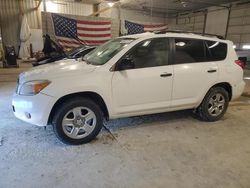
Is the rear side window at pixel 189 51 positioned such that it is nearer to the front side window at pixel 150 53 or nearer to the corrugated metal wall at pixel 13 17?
the front side window at pixel 150 53

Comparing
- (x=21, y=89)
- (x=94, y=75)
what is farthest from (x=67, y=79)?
(x=21, y=89)

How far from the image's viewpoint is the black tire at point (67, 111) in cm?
296

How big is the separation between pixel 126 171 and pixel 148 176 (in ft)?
0.87

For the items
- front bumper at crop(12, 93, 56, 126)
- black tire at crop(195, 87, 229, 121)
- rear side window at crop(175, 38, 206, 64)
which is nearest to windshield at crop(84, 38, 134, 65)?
rear side window at crop(175, 38, 206, 64)

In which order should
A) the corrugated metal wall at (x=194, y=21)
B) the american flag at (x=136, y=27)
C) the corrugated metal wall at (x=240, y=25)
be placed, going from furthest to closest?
the corrugated metal wall at (x=194, y=21) < the corrugated metal wall at (x=240, y=25) < the american flag at (x=136, y=27)

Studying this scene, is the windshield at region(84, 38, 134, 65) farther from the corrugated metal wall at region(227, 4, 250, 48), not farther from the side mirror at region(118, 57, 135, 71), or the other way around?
the corrugated metal wall at region(227, 4, 250, 48)

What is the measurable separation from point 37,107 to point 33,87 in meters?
0.27

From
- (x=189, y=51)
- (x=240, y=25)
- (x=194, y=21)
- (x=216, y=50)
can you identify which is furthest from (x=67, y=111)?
(x=194, y=21)

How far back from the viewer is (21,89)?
3.01 metres

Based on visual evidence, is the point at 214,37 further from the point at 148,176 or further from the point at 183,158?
the point at 148,176

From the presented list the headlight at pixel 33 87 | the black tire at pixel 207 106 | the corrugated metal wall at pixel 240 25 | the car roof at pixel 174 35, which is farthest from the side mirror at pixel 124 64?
the corrugated metal wall at pixel 240 25

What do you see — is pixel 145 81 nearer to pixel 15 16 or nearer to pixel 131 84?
pixel 131 84

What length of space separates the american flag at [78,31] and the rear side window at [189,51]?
787 centimetres

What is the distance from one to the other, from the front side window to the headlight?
1255mm
